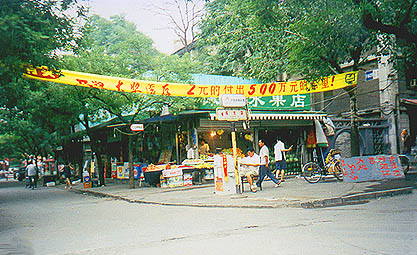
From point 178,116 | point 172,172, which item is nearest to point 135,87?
point 172,172

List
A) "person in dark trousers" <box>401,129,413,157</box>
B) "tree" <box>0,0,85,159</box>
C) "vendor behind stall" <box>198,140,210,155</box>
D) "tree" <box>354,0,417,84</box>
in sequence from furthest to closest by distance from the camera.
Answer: "vendor behind stall" <box>198,140,210,155</box> → "person in dark trousers" <box>401,129,413,157</box> → "tree" <box>354,0,417,84</box> → "tree" <box>0,0,85,159</box>

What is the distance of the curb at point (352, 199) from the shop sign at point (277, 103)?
32.2ft

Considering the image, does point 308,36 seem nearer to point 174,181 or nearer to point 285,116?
point 285,116

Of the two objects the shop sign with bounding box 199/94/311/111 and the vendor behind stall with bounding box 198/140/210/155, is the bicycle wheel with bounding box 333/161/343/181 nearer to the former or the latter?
the shop sign with bounding box 199/94/311/111

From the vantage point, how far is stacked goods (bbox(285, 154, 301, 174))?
69.0 ft

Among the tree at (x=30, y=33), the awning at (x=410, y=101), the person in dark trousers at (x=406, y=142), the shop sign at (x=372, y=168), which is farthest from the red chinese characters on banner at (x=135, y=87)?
the awning at (x=410, y=101)

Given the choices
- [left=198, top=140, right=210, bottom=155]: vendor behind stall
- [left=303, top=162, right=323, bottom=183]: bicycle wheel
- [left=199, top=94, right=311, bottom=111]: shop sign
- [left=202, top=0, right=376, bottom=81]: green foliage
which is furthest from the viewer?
[left=199, top=94, right=311, bottom=111]: shop sign

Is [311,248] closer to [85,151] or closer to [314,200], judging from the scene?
[314,200]

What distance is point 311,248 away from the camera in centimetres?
542

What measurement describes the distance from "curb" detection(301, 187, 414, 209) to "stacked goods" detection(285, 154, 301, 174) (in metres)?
9.91

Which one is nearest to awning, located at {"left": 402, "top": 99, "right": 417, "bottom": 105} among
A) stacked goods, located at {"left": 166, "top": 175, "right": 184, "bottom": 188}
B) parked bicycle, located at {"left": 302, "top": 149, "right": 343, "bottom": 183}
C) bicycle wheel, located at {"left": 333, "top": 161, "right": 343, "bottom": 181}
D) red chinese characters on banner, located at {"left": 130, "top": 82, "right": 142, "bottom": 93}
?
parked bicycle, located at {"left": 302, "top": 149, "right": 343, "bottom": 183}

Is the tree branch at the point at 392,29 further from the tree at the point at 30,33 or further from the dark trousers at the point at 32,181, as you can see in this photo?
the dark trousers at the point at 32,181

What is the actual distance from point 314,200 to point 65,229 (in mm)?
5976

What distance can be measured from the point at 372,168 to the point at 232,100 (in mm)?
5783
